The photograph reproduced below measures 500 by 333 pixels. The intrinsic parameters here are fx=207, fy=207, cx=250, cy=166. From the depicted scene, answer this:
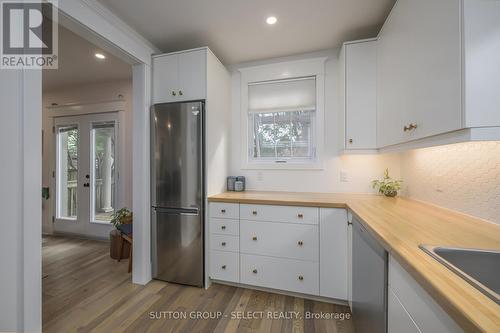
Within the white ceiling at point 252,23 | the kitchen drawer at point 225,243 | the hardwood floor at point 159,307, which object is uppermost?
the white ceiling at point 252,23

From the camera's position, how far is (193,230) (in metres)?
2.08

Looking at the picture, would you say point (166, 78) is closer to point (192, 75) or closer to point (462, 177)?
point (192, 75)

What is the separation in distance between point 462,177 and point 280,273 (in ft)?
5.09

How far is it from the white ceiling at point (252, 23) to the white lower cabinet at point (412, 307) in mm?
1943

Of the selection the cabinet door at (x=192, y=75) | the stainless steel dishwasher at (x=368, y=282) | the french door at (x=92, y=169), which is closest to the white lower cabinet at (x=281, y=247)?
the stainless steel dishwasher at (x=368, y=282)


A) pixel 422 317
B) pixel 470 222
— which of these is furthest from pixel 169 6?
pixel 470 222

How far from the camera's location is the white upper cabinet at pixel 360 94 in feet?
6.41

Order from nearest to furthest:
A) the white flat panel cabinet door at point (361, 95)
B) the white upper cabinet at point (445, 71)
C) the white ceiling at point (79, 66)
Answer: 1. the white upper cabinet at point (445, 71)
2. the white flat panel cabinet door at point (361, 95)
3. the white ceiling at point (79, 66)

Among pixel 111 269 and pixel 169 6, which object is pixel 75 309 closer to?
pixel 111 269

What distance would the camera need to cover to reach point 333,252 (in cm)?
180

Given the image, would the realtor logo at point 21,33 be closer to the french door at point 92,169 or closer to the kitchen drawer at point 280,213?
the kitchen drawer at point 280,213

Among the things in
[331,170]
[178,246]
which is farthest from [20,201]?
[331,170]

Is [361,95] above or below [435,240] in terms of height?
above

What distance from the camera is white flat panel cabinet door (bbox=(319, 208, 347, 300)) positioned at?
1.77 meters
